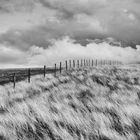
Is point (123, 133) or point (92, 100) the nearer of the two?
point (123, 133)

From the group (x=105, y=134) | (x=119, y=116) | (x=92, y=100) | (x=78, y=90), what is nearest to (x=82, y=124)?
(x=105, y=134)

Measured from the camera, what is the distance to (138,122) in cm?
1010

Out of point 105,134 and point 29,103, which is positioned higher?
point 29,103

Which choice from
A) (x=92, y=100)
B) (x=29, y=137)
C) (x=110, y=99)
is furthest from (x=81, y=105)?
(x=29, y=137)

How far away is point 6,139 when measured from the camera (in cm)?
762

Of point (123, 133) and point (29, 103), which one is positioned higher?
point (29, 103)

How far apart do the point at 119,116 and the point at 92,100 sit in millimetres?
1736

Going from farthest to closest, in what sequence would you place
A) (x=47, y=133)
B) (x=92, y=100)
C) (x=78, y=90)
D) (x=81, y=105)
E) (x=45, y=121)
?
(x=78, y=90) < (x=92, y=100) < (x=81, y=105) < (x=45, y=121) < (x=47, y=133)

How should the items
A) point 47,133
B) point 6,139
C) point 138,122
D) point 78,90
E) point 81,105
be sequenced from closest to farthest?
point 6,139 → point 47,133 → point 138,122 → point 81,105 → point 78,90

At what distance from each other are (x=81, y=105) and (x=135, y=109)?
2.13 metres

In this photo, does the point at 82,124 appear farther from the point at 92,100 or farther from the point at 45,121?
the point at 92,100

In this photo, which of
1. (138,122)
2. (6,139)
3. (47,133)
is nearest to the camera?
(6,139)

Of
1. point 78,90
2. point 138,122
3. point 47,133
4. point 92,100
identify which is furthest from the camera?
point 78,90

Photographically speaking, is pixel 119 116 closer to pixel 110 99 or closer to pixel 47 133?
pixel 110 99
